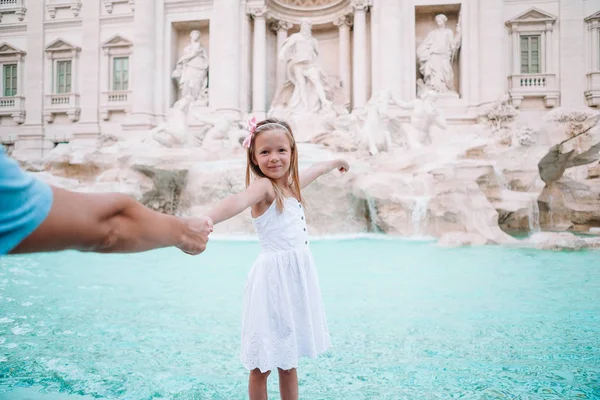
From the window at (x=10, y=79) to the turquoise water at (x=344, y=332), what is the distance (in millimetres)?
15652

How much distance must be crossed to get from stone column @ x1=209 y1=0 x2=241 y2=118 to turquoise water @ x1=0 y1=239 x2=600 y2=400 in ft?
33.1

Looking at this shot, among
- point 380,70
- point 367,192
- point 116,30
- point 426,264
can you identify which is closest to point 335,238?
point 367,192

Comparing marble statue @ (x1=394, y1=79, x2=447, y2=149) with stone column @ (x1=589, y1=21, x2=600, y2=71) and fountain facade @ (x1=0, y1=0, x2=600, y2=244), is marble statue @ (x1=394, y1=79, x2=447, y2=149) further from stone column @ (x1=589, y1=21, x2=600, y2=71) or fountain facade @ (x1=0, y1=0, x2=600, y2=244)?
stone column @ (x1=589, y1=21, x2=600, y2=71)

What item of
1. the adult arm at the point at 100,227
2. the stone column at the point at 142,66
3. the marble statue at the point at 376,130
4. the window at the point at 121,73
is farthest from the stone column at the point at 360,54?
the adult arm at the point at 100,227

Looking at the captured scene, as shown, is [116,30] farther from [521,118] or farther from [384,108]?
[521,118]

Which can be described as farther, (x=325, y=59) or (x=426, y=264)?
(x=325, y=59)

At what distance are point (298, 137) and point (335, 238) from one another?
501 cm

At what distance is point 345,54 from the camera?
14070 millimetres

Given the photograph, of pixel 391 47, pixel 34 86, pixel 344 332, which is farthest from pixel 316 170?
pixel 34 86

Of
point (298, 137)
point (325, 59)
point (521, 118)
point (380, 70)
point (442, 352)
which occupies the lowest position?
point (442, 352)

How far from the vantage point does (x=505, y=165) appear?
7.41 meters

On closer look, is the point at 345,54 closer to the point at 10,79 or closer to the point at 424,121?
the point at 424,121

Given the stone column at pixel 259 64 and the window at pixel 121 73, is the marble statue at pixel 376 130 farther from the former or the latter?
the window at pixel 121 73

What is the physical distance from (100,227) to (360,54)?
13.5 metres
